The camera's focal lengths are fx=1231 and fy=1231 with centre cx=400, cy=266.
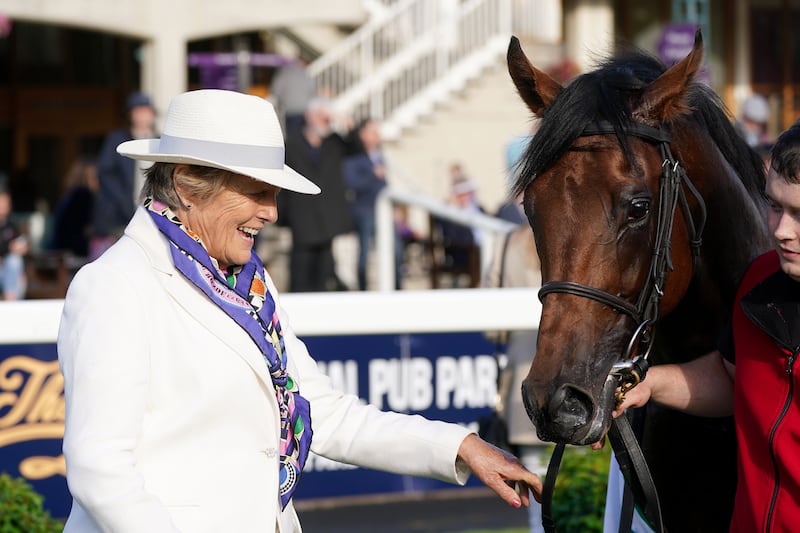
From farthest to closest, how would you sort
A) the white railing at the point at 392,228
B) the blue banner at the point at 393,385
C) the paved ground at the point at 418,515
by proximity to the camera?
the white railing at the point at 392,228 → the paved ground at the point at 418,515 → the blue banner at the point at 393,385

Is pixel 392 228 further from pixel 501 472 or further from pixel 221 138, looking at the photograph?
pixel 221 138

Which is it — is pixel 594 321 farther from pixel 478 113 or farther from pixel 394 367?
pixel 478 113

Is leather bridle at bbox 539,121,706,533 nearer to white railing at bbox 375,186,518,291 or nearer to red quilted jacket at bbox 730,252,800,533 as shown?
red quilted jacket at bbox 730,252,800,533

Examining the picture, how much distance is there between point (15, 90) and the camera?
16219mm

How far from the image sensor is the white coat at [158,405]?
2.50 meters

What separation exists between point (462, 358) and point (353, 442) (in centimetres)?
316

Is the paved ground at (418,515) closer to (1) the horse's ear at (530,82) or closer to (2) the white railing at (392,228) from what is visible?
(2) the white railing at (392,228)

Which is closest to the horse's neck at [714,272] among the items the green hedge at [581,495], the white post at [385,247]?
the green hedge at [581,495]

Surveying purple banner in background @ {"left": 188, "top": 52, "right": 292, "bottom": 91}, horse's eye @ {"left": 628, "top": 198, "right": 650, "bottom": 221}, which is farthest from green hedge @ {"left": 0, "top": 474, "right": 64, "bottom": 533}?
purple banner in background @ {"left": 188, "top": 52, "right": 292, "bottom": 91}

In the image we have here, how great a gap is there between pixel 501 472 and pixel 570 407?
1.15 ft

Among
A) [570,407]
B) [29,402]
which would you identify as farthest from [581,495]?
[29,402]

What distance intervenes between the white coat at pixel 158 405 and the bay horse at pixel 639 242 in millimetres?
639

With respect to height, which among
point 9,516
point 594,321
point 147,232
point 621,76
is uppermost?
point 621,76

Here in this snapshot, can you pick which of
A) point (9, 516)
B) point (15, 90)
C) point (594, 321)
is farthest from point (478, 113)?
point (594, 321)
